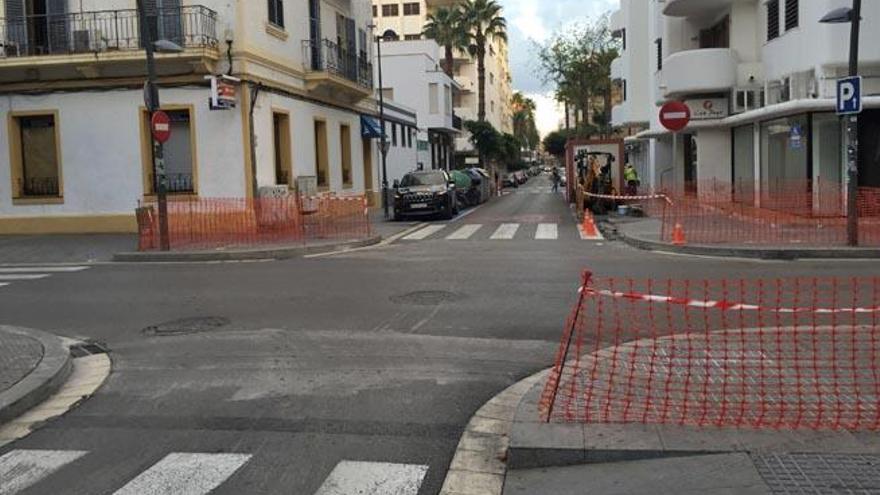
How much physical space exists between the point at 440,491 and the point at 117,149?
2054 centimetres

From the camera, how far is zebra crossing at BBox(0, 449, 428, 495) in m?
4.96

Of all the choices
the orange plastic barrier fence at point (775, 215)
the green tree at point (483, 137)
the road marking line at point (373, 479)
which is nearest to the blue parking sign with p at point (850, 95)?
the orange plastic barrier fence at point (775, 215)

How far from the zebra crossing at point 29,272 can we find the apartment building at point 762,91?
1558cm

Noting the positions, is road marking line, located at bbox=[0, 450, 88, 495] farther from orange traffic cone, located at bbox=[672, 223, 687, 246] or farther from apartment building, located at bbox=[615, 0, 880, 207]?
apartment building, located at bbox=[615, 0, 880, 207]

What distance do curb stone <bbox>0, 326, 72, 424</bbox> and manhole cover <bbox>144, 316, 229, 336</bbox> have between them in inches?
43.0

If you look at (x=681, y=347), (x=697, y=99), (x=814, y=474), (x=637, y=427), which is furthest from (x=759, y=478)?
(x=697, y=99)

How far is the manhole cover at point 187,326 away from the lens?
9.91 metres

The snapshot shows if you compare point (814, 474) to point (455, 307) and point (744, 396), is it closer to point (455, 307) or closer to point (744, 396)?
point (744, 396)

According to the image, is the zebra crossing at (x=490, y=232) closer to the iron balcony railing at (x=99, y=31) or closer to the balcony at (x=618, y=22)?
the iron balcony railing at (x=99, y=31)

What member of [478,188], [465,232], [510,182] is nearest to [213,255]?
[465,232]

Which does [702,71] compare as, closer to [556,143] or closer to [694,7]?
[694,7]

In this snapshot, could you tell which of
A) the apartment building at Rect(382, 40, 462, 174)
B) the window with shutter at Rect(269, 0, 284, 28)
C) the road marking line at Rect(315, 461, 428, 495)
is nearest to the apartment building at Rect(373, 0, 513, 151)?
the apartment building at Rect(382, 40, 462, 174)

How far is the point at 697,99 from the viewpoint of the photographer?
28766 millimetres

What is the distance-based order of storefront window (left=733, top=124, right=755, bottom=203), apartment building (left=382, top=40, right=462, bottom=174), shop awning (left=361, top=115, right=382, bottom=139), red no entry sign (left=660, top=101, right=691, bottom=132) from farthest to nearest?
1. apartment building (left=382, top=40, right=462, bottom=174)
2. shop awning (left=361, top=115, right=382, bottom=139)
3. storefront window (left=733, top=124, right=755, bottom=203)
4. red no entry sign (left=660, top=101, right=691, bottom=132)
